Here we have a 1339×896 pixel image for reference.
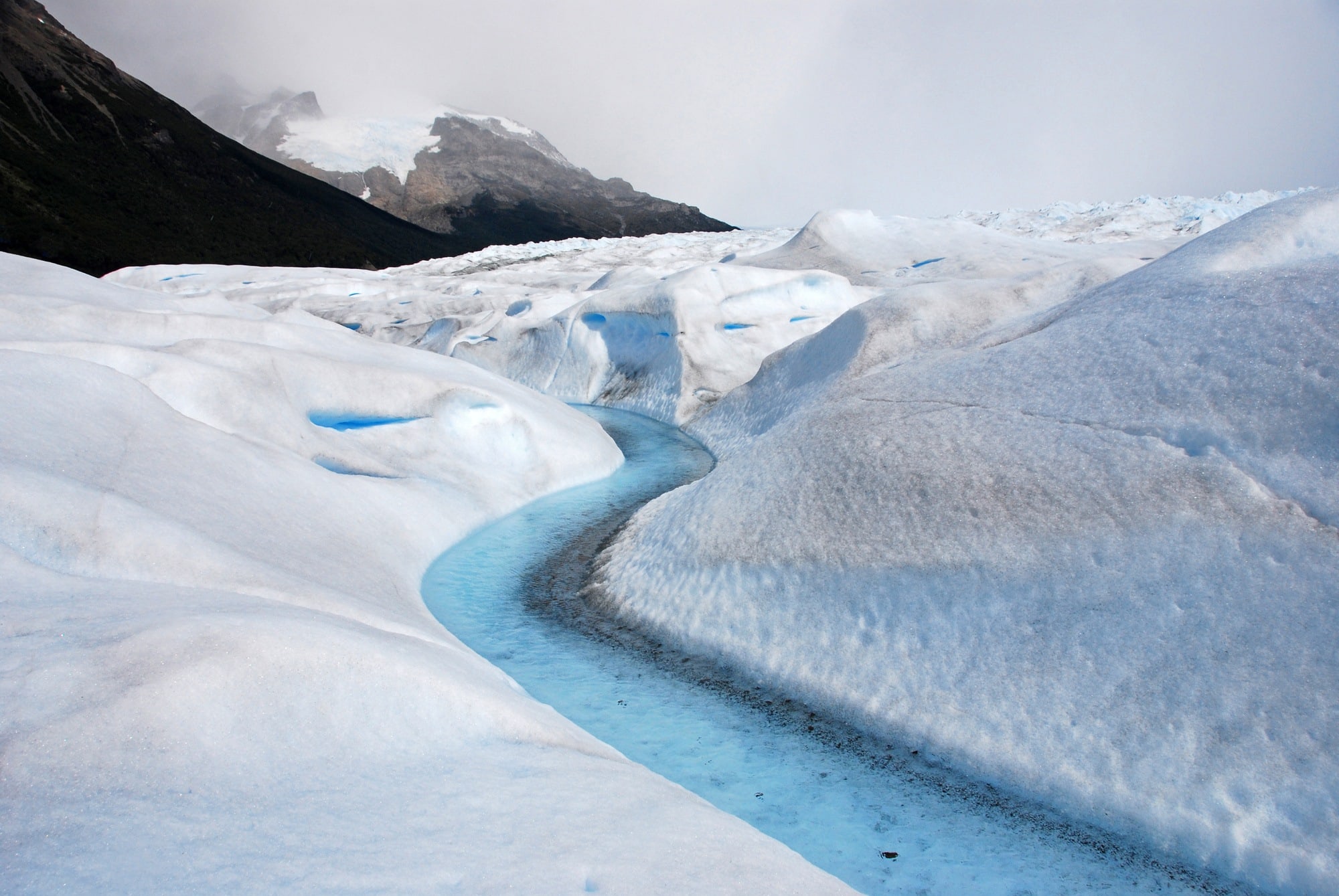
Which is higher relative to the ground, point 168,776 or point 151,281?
point 151,281

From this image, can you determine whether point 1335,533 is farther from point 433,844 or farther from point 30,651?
point 30,651

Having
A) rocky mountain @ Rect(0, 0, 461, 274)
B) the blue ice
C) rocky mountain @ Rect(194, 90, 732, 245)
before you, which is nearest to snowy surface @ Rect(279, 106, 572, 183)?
rocky mountain @ Rect(194, 90, 732, 245)

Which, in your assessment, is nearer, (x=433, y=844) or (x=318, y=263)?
(x=433, y=844)

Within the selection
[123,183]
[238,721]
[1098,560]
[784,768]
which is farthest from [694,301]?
[123,183]

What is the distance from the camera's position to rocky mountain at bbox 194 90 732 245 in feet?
382

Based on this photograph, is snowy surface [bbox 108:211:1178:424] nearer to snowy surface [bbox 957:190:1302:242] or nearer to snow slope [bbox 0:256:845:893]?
snowy surface [bbox 957:190:1302:242]

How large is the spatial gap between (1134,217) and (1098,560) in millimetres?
37101

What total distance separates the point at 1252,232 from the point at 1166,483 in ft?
14.6

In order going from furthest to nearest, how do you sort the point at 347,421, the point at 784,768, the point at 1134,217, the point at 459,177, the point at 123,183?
the point at 459,177 → the point at 123,183 → the point at 1134,217 → the point at 347,421 → the point at 784,768

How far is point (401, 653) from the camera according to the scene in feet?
11.5

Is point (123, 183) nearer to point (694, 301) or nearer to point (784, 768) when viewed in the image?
point (694, 301)

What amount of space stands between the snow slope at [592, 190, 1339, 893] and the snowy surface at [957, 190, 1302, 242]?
1177 inches

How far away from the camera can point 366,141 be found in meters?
131

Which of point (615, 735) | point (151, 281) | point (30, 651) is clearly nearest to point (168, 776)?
point (30, 651)
